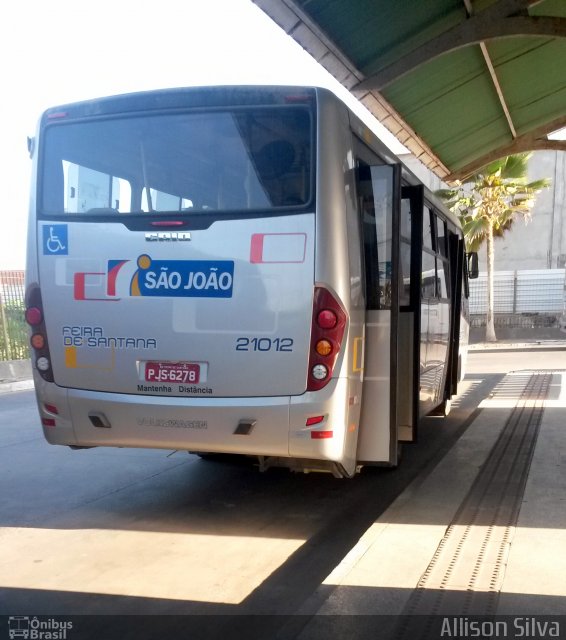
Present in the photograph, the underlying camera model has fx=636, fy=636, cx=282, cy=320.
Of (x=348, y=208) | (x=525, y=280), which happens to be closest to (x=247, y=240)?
(x=348, y=208)

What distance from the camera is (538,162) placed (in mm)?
28312

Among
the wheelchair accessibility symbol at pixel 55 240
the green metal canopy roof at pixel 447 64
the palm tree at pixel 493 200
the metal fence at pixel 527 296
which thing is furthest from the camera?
the metal fence at pixel 527 296

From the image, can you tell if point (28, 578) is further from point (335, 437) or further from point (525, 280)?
point (525, 280)

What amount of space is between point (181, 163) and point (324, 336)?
168 cm

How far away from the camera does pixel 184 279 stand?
14.8 ft

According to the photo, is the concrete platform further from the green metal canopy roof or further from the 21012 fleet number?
the green metal canopy roof

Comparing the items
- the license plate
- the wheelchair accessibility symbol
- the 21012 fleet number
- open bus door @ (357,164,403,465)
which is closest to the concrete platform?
open bus door @ (357,164,403,465)

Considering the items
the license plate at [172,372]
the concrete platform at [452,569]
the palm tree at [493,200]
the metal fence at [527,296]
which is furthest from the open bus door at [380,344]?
the metal fence at [527,296]

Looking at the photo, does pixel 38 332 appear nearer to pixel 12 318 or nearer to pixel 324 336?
pixel 324 336

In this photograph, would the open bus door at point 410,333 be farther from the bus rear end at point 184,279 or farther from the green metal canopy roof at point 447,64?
the green metal canopy roof at point 447,64

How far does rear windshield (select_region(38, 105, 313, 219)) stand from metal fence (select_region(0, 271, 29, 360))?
37.0 ft

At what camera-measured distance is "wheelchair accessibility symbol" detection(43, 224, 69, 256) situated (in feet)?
15.7

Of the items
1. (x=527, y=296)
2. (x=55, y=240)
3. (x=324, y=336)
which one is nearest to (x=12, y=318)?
(x=55, y=240)

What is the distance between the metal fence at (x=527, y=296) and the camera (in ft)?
80.5
